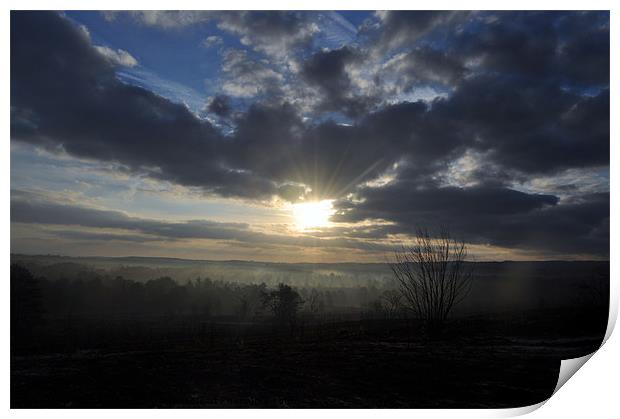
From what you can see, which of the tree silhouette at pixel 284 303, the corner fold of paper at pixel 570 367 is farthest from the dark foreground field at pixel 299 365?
the tree silhouette at pixel 284 303

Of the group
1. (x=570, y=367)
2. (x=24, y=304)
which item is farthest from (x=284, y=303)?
(x=570, y=367)

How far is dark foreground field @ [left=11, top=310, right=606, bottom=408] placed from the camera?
5273 mm

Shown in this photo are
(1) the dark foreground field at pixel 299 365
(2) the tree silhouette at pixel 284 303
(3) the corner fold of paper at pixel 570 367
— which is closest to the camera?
(1) the dark foreground field at pixel 299 365

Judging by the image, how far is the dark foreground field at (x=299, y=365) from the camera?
5.27 meters

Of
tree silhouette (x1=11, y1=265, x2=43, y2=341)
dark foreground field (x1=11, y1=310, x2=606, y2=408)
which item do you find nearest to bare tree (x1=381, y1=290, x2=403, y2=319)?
dark foreground field (x1=11, y1=310, x2=606, y2=408)

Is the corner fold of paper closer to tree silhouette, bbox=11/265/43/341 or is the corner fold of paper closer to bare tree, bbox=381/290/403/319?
bare tree, bbox=381/290/403/319

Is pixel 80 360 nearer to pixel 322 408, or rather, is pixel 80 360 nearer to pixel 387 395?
pixel 322 408

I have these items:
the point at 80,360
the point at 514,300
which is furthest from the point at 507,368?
the point at 80,360

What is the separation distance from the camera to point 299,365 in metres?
5.70

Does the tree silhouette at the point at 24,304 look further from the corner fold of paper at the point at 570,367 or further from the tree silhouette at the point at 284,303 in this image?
the corner fold of paper at the point at 570,367

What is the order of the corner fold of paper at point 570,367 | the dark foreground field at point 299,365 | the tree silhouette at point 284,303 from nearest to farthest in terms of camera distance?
the dark foreground field at point 299,365 < the corner fold of paper at point 570,367 < the tree silhouette at point 284,303

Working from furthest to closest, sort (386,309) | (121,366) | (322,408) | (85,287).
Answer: (386,309) → (85,287) → (121,366) → (322,408)

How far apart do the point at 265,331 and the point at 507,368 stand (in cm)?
323

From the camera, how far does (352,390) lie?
529 cm
